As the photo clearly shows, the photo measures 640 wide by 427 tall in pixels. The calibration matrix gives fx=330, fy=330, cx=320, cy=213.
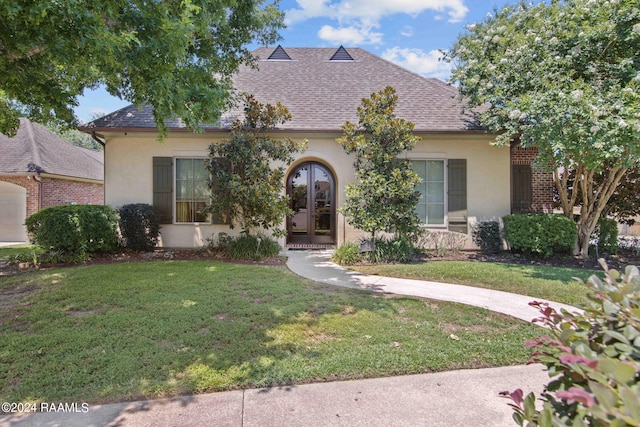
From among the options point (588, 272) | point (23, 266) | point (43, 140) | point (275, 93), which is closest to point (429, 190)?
point (588, 272)

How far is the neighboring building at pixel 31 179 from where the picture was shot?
1358cm

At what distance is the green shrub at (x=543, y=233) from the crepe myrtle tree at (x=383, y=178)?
2.72 metres

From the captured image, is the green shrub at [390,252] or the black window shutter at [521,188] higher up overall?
the black window shutter at [521,188]

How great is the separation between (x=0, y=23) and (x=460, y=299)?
706 centimetres

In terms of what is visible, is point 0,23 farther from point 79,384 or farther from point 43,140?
point 43,140

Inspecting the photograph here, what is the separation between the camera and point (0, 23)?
12.9ft

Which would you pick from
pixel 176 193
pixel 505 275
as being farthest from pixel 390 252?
pixel 176 193

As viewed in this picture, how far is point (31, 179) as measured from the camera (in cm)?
1362

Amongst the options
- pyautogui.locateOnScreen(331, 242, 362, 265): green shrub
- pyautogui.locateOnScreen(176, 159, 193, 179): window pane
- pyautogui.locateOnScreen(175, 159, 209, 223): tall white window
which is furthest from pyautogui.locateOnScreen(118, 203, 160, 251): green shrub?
pyautogui.locateOnScreen(331, 242, 362, 265): green shrub

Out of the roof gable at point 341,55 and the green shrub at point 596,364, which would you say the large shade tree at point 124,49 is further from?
the roof gable at point 341,55

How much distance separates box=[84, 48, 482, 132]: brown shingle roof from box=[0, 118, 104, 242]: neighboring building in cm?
730

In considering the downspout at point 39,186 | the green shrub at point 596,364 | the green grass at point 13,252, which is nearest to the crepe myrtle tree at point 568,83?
the green shrub at point 596,364

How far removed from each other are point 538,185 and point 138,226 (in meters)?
11.3

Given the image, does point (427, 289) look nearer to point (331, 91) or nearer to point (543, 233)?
point (543, 233)
